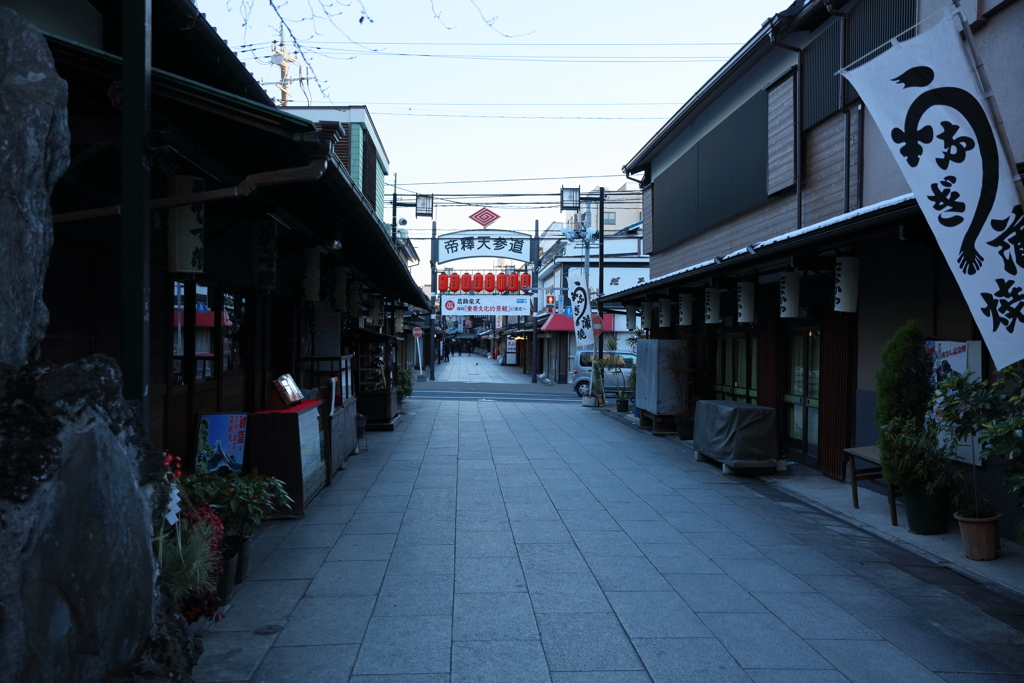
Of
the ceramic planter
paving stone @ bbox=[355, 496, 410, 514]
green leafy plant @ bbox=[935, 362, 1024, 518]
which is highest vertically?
green leafy plant @ bbox=[935, 362, 1024, 518]

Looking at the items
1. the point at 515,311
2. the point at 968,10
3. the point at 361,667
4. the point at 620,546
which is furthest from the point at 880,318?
the point at 515,311

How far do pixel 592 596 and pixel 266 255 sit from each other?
5.91 meters

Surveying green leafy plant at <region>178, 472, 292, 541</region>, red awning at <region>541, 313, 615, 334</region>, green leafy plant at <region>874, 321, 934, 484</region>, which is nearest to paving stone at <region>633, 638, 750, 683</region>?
green leafy plant at <region>178, 472, 292, 541</region>

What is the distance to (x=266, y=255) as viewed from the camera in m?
9.49

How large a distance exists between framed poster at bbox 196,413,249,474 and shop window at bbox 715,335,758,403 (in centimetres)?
991

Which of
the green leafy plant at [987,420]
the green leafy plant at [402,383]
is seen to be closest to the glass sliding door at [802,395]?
A: the green leafy plant at [987,420]

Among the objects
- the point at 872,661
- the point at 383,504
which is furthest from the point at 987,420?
the point at 383,504

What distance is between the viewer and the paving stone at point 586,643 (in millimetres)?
4742

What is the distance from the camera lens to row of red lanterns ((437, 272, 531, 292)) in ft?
126

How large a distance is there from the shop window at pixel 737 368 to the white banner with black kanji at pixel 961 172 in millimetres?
9028

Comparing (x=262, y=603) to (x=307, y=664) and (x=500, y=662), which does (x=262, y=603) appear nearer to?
(x=307, y=664)

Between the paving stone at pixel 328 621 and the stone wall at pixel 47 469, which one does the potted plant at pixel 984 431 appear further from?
the stone wall at pixel 47 469

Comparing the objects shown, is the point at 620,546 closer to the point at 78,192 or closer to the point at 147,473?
the point at 147,473

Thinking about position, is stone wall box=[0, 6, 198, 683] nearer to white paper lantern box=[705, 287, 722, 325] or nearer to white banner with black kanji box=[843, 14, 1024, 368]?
white banner with black kanji box=[843, 14, 1024, 368]
